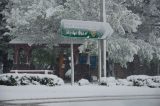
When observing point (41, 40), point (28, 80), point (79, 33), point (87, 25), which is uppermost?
point (87, 25)

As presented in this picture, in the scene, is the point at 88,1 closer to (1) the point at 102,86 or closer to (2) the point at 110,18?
(2) the point at 110,18

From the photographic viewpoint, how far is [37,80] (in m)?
20.5

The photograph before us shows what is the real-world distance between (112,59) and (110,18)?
3002 mm

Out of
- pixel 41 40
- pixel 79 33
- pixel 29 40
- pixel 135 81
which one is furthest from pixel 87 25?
pixel 29 40

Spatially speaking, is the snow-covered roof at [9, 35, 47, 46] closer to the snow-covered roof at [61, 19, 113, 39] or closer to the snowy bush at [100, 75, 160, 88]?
the snow-covered roof at [61, 19, 113, 39]

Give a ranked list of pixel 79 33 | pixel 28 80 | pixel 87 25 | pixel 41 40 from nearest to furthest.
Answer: pixel 28 80 < pixel 87 25 < pixel 79 33 < pixel 41 40

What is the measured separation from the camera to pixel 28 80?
20.1 metres

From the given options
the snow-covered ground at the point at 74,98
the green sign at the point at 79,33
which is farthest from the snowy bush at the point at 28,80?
the green sign at the point at 79,33

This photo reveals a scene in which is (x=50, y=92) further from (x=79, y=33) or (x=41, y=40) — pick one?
(x=41, y=40)

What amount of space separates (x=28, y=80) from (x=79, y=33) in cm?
365

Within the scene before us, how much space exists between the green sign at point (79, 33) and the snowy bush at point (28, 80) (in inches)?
93.9

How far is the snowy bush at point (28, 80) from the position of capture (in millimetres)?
19641

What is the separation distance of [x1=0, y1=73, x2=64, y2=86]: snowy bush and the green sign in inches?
93.9

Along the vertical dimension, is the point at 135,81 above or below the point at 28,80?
below
